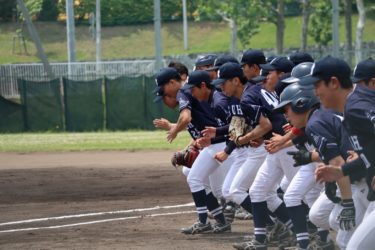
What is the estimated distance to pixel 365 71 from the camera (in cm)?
741

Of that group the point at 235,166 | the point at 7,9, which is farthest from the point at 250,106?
the point at 7,9

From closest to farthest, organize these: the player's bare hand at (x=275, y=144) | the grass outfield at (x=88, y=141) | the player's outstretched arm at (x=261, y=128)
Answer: the player's bare hand at (x=275, y=144), the player's outstretched arm at (x=261, y=128), the grass outfield at (x=88, y=141)

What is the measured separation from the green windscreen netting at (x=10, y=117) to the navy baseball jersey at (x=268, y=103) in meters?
20.8

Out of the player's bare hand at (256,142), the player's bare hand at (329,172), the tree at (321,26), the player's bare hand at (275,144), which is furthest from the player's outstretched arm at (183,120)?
the tree at (321,26)

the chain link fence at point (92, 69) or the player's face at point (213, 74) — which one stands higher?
the player's face at point (213, 74)

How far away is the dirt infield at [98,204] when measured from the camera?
10930 millimetres

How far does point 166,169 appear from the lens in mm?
18672

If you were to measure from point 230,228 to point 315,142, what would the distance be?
4.44 meters

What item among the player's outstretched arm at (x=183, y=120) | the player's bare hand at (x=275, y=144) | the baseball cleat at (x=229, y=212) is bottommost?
the baseball cleat at (x=229, y=212)

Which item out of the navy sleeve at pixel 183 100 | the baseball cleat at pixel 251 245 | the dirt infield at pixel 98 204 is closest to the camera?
the baseball cleat at pixel 251 245

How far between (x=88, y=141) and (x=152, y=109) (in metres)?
→ 4.53

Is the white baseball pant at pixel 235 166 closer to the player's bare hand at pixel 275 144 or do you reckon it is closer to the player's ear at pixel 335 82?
the player's bare hand at pixel 275 144

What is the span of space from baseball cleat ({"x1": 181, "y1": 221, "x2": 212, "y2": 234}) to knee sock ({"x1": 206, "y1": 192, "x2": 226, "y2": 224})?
0.17 m

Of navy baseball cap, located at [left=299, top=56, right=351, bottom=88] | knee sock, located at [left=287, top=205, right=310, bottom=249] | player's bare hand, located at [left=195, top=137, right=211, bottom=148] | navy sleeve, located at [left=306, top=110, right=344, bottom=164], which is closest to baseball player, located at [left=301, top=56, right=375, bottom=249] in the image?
navy baseball cap, located at [left=299, top=56, right=351, bottom=88]
